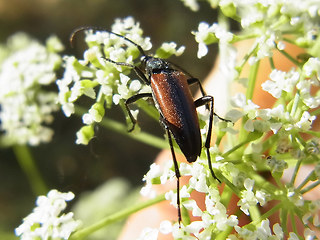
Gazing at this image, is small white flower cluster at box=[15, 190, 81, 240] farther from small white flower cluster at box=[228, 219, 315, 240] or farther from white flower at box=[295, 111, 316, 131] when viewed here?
white flower at box=[295, 111, 316, 131]

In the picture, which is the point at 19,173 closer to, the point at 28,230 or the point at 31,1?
the point at 31,1

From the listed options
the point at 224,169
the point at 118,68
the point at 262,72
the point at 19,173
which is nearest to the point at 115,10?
the point at 19,173

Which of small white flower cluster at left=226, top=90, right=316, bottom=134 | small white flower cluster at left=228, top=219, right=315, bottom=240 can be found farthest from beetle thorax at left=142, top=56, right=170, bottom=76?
small white flower cluster at left=228, top=219, right=315, bottom=240

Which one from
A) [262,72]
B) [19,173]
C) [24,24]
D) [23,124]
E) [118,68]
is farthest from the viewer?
[24,24]

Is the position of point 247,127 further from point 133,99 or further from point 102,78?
point 102,78

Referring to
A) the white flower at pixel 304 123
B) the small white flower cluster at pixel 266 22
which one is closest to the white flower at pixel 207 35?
the small white flower cluster at pixel 266 22

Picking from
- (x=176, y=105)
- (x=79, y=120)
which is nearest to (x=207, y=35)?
(x=176, y=105)
